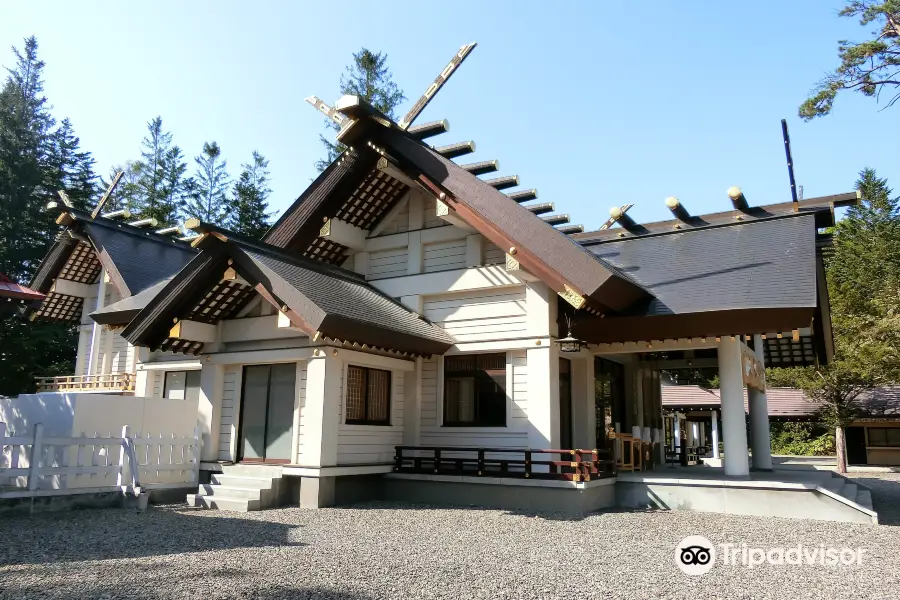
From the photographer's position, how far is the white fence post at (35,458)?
8.87 meters

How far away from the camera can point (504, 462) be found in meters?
10.7

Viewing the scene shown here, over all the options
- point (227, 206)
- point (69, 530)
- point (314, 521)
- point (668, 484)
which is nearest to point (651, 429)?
point (668, 484)

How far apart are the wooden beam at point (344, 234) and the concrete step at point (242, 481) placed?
16.2 feet

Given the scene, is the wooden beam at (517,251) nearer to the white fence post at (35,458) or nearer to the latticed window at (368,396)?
the latticed window at (368,396)

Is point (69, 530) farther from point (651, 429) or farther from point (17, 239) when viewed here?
point (17, 239)

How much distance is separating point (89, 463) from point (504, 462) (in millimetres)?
6300

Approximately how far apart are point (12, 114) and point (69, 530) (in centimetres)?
3517

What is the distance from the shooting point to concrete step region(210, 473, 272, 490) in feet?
34.0

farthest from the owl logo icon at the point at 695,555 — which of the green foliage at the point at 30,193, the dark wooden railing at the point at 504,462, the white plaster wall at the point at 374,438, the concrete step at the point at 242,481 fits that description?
the green foliage at the point at 30,193

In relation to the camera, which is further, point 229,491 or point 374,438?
point 374,438

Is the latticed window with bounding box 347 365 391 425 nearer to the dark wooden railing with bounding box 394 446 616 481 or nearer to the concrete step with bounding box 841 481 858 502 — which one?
the dark wooden railing with bounding box 394 446 616 481

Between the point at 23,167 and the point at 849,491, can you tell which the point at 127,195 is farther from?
the point at 849,491

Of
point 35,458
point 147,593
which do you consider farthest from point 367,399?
point 147,593

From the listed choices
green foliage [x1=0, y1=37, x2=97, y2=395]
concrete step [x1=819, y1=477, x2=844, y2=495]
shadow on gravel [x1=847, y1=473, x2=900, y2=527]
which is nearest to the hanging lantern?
concrete step [x1=819, y1=477, x2=844, y2=495]
